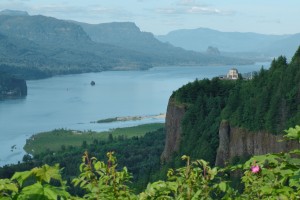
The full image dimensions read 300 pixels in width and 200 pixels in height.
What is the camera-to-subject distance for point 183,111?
5350cm

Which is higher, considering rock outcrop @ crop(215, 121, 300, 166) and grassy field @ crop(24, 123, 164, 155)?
rock outcrop @ crop(215, 121, 300, 166)

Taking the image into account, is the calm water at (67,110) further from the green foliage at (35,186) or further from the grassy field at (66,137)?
the green foliage at (35,186)

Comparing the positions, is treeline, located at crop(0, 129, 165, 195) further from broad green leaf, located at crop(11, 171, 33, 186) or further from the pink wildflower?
broad green leaf, located at crop(11, 171, 33, 186)

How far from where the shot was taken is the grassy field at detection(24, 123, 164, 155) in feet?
324

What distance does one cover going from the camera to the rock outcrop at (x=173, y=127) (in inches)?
2083

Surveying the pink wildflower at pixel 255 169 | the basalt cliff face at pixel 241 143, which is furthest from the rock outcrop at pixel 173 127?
the pink wildflower at pixel 255 169

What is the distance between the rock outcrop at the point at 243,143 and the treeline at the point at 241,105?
1.66 feet

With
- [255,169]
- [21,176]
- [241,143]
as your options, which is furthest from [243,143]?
[21,176]

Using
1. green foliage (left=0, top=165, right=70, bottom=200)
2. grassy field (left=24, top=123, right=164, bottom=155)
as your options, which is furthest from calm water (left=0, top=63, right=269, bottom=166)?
green foliage (left=0, top=165, right=70, bottom=200)

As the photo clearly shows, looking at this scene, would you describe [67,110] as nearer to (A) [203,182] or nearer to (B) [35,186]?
(A) [203,182]

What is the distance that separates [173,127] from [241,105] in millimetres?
13439

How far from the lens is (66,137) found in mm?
106438

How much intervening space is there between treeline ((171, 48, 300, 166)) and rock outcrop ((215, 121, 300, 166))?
507mm

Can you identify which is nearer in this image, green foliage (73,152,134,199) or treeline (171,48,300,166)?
green foliage (73,152,134,199)
